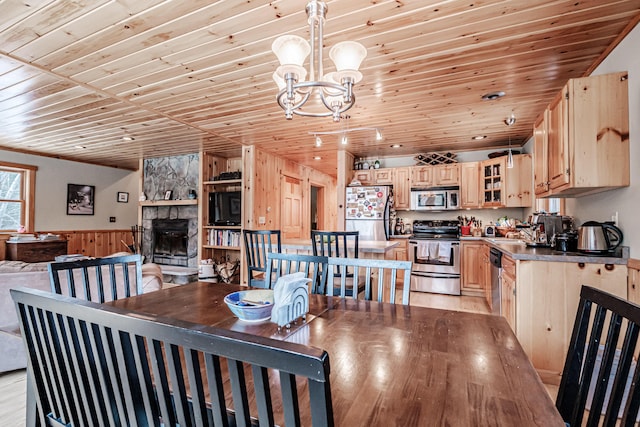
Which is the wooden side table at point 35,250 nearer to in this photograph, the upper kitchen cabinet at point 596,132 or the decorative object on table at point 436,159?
the decorative object on table at point 436,159

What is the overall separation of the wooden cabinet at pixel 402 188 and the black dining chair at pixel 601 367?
4.46 metres

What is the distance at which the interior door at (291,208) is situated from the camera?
6109mm

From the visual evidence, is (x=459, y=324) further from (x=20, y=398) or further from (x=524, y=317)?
(x=20, y=398)

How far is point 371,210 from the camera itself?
5.18 m

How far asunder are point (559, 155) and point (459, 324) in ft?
6.04

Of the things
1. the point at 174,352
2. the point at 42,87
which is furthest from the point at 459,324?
the point at 42,87

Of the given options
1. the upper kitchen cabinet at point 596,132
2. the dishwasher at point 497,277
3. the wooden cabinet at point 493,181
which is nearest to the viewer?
the upper kitchen cabinet at point 596,132

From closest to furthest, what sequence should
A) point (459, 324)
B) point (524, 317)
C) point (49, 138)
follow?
1. point (459, 324)
2. point (524, 317)
3. point (49, 138)

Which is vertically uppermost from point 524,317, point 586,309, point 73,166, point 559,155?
point 73,166

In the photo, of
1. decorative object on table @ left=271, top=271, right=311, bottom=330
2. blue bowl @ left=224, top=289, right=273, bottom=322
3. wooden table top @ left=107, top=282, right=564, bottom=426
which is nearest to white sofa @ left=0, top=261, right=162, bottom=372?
wooden table top @ left=107, top=282, right=564, bottom=426

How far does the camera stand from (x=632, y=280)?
1.97m

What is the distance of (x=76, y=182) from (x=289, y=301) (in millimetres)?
7297

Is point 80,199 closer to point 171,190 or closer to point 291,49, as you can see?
point 171,190

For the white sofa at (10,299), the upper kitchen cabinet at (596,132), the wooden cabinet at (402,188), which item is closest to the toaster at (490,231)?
the wooden cabinet at (402,188)
